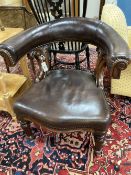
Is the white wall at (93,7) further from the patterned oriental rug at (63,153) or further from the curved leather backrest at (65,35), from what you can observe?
the patterned oriental rug at (63,153)

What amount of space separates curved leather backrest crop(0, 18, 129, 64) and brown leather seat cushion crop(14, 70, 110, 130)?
26 centimetres

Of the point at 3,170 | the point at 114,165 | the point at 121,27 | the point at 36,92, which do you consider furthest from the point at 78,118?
the point at 121,27

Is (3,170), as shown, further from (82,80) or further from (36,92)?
(82,80)

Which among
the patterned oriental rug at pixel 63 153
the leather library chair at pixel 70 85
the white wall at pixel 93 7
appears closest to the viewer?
the leather library chair at pixel 70 85

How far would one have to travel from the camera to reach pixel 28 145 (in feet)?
4.91

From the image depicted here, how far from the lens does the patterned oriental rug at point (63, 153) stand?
1322 mm

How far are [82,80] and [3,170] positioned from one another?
31.7 inches

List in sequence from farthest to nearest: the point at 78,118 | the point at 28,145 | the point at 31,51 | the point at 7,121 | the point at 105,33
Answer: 1. the point at 7,121
2. the point at 28,145
3. the point at 31,51
4. the point at 105,33
5. the point at 78,118

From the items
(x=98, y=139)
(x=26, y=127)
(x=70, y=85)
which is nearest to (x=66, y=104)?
(x=70, y=85)

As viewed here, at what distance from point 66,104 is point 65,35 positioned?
51 cm

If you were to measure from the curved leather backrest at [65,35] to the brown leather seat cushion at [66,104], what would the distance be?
26cm

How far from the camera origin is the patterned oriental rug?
4.34ft

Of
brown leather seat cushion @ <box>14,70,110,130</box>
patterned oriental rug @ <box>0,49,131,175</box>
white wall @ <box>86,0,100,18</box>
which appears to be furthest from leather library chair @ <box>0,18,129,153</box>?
white wall @ <box>86,0,100,18</box>

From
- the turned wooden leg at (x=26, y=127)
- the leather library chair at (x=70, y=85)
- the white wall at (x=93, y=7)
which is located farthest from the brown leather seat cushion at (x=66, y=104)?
the white wall at (x=93, y=7)
